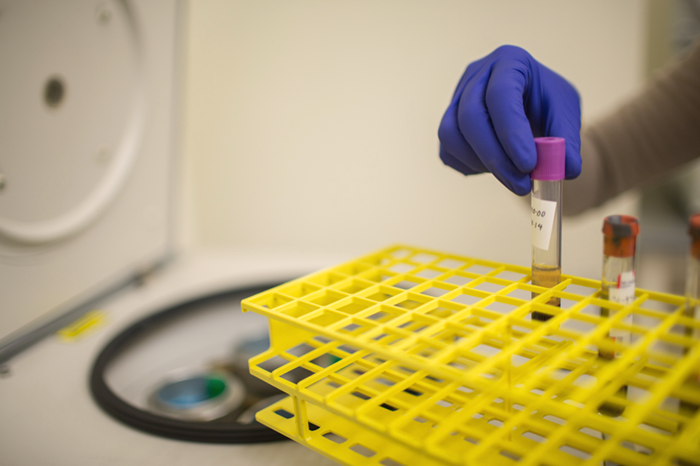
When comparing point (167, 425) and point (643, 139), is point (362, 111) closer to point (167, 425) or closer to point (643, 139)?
point (643, 139)

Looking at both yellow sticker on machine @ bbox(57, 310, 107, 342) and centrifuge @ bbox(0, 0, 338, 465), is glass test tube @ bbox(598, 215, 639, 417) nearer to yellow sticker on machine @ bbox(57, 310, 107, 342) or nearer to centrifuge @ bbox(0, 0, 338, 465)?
centrifuge @ bbox(0, 0, 338, 465)

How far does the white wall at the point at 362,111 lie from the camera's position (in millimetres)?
1064

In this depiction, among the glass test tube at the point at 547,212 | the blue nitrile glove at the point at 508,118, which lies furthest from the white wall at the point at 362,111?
the glass test tube at the point at 547,212

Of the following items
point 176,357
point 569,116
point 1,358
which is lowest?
point 176,357

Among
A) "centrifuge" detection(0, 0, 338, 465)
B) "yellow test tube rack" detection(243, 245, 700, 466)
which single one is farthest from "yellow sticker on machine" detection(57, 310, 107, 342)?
"yellow test tube rack" detection(243, 245, 700, 466)

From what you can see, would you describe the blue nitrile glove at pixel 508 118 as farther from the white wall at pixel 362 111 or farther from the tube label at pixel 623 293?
the white wall at pixel 362 111

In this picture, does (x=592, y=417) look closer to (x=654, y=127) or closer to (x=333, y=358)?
(x=333, y=358)

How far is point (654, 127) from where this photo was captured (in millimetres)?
878

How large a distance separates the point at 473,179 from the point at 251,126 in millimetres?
571

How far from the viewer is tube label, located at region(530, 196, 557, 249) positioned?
49 cm

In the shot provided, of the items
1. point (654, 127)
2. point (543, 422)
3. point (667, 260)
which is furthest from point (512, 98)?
point (667, 260)

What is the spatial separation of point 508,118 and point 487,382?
0.31m

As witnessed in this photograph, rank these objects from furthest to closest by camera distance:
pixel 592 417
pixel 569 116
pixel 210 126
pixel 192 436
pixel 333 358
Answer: pixel 210 126, pixel 333 358, pixel 569 116, pixel 192 436, pixel 592 417

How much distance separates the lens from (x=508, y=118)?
0.52 m
